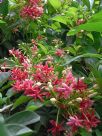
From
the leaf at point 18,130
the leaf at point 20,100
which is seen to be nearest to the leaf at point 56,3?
the leaf at point 20,100

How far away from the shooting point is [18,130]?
713mm

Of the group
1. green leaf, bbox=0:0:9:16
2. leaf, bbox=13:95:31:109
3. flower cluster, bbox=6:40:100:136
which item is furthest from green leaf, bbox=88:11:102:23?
green leaf, bbox=0:0:9:16

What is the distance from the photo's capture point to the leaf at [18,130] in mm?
705

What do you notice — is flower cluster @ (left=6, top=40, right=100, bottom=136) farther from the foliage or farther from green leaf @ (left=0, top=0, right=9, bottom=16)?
green leaf @ (left=0, top=0, right=9, bottom=16)

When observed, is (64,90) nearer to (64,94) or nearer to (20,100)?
(64,94)

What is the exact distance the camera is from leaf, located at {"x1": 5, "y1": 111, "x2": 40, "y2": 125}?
777 mm

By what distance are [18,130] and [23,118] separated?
0.08 meters

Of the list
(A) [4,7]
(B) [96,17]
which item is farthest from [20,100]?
(A) [4,7]

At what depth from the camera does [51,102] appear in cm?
83

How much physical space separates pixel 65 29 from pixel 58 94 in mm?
753

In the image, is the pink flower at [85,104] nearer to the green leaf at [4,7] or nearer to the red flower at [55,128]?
the red flower at [55,128]

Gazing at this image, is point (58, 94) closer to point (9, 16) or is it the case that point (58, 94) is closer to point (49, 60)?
point (49, 60)

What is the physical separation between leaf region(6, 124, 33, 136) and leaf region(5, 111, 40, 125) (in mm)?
57

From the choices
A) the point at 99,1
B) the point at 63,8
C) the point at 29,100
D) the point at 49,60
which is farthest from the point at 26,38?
the point at 29,100
